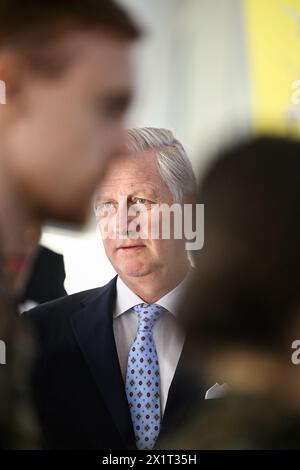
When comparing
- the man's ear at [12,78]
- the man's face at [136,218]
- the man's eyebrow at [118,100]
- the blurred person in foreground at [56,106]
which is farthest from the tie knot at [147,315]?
the man's ear at [12,78]

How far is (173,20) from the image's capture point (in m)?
2.28

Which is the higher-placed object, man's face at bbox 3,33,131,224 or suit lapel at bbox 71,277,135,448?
man's face at bbox 3,33,131,224

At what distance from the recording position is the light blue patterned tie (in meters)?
2.30

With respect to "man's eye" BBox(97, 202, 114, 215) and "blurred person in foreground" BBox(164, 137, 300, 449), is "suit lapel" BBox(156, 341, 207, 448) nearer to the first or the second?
"man's eye" BBox(97, 202, 114, 215)

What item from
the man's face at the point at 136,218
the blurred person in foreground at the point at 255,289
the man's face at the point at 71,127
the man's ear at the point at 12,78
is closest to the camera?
the blurred person in foreground at the point at 255,289

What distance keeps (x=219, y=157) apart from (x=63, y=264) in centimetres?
118

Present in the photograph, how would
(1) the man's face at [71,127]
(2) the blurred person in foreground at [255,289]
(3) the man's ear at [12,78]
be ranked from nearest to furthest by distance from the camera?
1. (2) the blurred person in foreground at [255,289]
2. (1) the man's face at [71,127]
3. (3) the man's ear at [12,78]

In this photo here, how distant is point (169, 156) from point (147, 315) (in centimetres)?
50

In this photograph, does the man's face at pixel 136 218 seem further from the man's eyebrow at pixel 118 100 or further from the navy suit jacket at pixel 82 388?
the man's eyebrow at pixel 118 100

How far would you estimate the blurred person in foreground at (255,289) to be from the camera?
114cm

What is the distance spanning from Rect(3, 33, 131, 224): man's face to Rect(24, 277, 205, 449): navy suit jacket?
0.59 m

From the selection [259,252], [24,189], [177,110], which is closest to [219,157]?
[259,252]

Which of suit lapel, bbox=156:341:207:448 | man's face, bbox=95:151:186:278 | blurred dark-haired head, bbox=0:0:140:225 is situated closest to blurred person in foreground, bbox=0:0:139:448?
blurred dark-haired head, bbox=0:0:140:225
